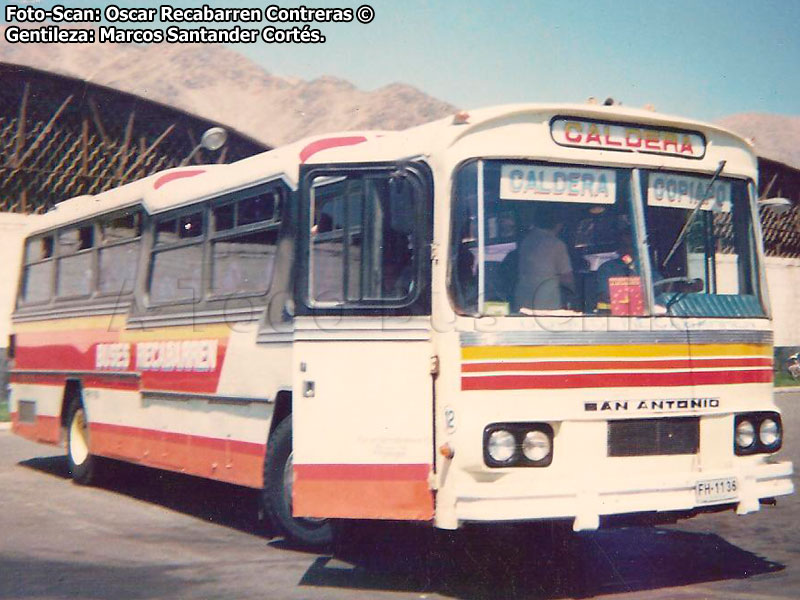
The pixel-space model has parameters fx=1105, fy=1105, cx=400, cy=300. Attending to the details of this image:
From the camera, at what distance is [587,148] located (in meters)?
7.10

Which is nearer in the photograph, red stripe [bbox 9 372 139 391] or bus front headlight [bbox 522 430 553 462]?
bus front headlight [bbox 522 430 553 462]

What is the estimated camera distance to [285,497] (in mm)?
8312

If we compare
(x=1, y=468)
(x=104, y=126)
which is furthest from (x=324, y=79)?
(x=1, y=468)

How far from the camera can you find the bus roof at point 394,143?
695 cm

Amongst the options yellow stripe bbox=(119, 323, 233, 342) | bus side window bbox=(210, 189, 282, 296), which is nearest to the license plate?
bus side window bbox=(210, 189, 282, 296)

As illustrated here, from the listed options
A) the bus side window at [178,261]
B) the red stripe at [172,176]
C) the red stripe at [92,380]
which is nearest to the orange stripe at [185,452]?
the red stripe at [92,380]

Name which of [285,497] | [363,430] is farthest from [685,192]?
[285,497]

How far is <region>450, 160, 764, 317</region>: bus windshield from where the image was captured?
22.5ft

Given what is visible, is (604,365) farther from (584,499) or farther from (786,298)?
(786,298)

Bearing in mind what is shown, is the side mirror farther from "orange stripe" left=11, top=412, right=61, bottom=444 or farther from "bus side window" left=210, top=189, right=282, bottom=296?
"orange stripe" left=11, top=412, right=61, bottom=444

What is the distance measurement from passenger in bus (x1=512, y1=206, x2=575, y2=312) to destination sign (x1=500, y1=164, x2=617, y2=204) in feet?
0.41

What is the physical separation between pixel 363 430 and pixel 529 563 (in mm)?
1725

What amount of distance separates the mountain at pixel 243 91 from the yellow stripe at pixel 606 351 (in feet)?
519

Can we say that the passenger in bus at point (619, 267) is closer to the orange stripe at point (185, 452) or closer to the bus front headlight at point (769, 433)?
the bus front headlight at point (769, 433)
